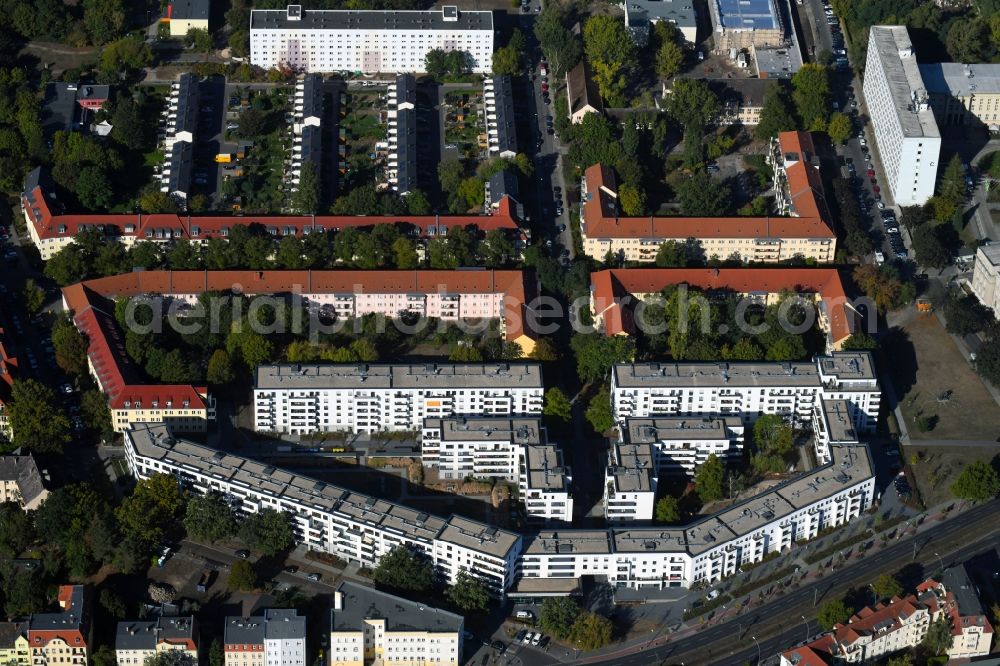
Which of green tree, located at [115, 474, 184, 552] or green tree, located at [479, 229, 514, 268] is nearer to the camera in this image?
green tree, located at [115, 474, 184, 552]

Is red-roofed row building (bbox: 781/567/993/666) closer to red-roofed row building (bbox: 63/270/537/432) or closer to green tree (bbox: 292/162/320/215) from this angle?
red-roofed row building (bbox: 63/270/537/432)

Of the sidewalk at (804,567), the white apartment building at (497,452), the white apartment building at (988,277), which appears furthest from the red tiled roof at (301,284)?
the white apartment building at (988,277)

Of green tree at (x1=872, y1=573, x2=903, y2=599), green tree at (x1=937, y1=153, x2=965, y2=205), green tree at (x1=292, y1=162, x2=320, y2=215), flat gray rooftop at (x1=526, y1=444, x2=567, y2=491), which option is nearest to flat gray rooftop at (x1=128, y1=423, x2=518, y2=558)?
flat gray rooftop at (x1=526, y1=444, x2=567, y2=491)

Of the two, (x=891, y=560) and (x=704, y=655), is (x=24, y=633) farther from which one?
(x=891, y=560)

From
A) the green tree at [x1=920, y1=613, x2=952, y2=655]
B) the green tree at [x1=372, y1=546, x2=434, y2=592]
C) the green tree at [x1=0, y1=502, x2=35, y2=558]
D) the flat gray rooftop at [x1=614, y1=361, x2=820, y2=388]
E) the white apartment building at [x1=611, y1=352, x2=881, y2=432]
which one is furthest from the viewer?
the flat gray rooftop at [x1=614, y1=361, x2=820, y2=388]

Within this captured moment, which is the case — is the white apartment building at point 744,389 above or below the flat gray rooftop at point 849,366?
below

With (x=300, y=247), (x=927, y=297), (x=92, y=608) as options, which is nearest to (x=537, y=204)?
(x=300, y=247)

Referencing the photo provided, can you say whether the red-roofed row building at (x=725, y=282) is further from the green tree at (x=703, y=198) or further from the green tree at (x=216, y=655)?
the green tree at (x=216, y=655)

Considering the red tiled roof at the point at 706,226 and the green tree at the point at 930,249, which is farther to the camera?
the red tiled roof at the point at 706,226
